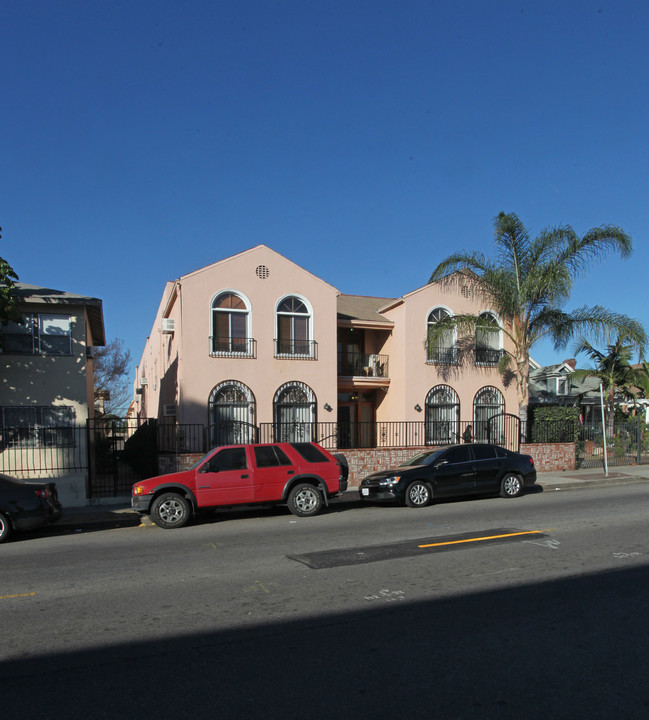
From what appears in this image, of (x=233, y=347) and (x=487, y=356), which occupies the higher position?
(x=233, y=347)

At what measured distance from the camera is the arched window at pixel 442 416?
23.5 m

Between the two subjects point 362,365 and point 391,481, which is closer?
point 391,481

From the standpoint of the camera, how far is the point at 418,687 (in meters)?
4.31

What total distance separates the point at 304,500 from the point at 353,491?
4375 mm

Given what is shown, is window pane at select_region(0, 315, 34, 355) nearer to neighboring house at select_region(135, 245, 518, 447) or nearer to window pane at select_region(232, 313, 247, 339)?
neighboring house at select_region(135, 245, 518, 447)

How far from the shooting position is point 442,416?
23.9 metres

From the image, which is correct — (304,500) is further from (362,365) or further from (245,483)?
(362,365)

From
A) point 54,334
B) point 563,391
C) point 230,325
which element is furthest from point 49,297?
point 563,391

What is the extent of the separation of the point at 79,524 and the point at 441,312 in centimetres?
1568

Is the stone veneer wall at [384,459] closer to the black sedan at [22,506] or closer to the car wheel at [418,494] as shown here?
the car wheel at [418,494]

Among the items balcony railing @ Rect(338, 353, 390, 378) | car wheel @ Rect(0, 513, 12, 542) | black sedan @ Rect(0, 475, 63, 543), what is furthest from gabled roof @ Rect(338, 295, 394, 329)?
car wheel @ Rect(0, 513, 12, 542)

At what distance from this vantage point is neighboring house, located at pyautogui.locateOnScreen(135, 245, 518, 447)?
20.4 meters

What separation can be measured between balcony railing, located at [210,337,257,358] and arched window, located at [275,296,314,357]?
93 cm

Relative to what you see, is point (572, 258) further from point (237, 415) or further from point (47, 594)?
point (47, 594)
